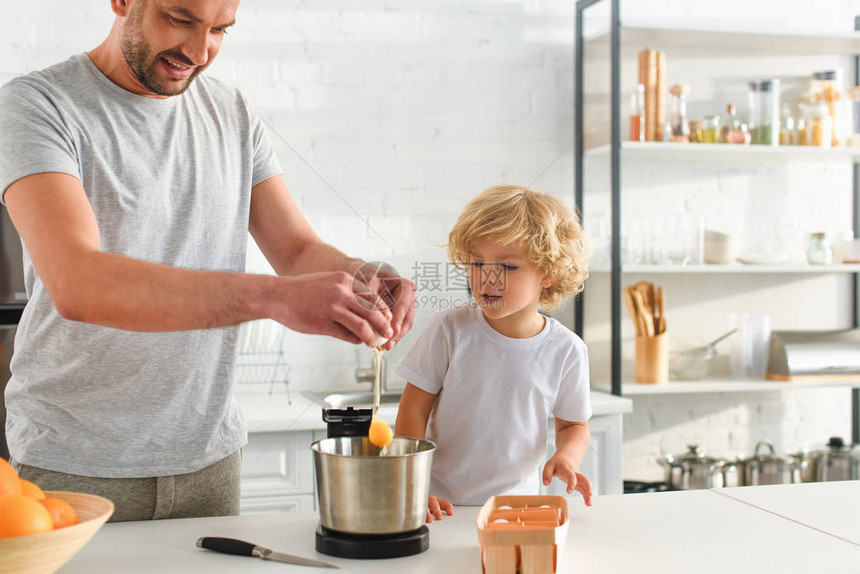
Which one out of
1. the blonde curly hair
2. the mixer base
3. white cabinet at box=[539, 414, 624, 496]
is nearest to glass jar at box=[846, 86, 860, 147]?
white cabinet at box=[539, 414, 624, 496]

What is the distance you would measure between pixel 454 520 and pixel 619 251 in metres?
1.53

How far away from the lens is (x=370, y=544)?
3.50 ft

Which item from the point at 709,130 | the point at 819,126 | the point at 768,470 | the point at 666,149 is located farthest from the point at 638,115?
the point at 768,470

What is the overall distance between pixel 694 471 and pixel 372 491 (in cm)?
197

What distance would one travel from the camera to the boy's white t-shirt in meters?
1.55

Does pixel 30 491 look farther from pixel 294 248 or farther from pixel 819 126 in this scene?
pixel 819 126

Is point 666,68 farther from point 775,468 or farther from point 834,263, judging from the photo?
point 775,468

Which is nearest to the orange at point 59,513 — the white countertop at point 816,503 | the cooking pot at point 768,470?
the white countertop at point 816,503

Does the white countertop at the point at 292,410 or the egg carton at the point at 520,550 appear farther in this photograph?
the white countertop at the point at 292,410

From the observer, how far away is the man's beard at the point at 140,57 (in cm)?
131

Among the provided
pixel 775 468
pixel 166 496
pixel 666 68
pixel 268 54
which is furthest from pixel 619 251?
pixel 166 496

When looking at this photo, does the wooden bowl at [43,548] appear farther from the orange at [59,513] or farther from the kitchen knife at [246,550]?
the kitchen knife at [246,550]

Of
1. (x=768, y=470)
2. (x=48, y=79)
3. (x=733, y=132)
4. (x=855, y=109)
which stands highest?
(x=855, y=109)

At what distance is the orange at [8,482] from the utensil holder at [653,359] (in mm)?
2091
